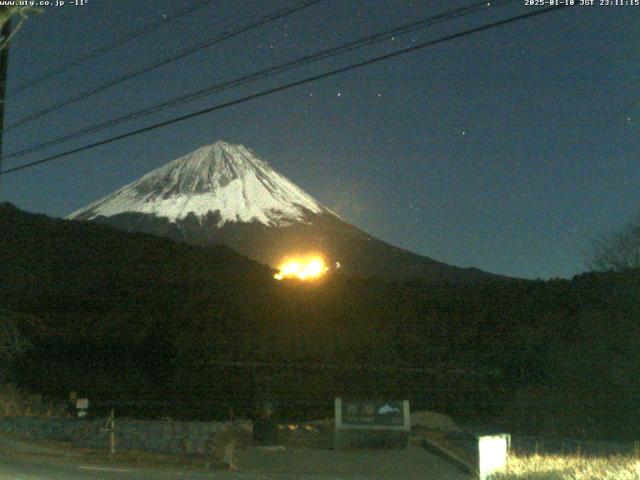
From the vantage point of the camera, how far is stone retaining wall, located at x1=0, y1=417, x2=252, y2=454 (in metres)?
18.2

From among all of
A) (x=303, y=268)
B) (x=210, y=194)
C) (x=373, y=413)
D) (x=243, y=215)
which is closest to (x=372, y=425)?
(x=373, y=413)

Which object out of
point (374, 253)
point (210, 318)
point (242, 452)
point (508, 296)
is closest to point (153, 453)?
point (242, 452)

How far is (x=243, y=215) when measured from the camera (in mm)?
114938

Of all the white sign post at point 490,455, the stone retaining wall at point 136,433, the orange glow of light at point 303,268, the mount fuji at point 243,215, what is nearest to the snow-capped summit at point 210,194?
the mount fuji at point 243,215

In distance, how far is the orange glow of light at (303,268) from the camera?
2815 inches

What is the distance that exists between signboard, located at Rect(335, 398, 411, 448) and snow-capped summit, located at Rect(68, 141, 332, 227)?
89.5 m

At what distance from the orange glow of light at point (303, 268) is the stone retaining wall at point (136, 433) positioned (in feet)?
153

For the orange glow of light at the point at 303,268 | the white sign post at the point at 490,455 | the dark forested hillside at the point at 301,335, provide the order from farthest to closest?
1. the orange glow of light at the point at 303,268
2. the dark forested hillside at the point at 301,335
3. the white sign post at the point at 490,455

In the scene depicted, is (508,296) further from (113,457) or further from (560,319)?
(113,457)

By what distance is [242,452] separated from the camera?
17.8 meters

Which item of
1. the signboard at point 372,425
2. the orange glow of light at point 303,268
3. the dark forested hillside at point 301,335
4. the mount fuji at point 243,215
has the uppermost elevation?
the mount fuji at point 243,215

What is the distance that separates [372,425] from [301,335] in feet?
117

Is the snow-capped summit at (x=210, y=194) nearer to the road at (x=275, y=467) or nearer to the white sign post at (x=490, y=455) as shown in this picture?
the road at (x=275, y=467)

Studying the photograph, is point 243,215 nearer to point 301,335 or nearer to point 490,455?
point 301,335
